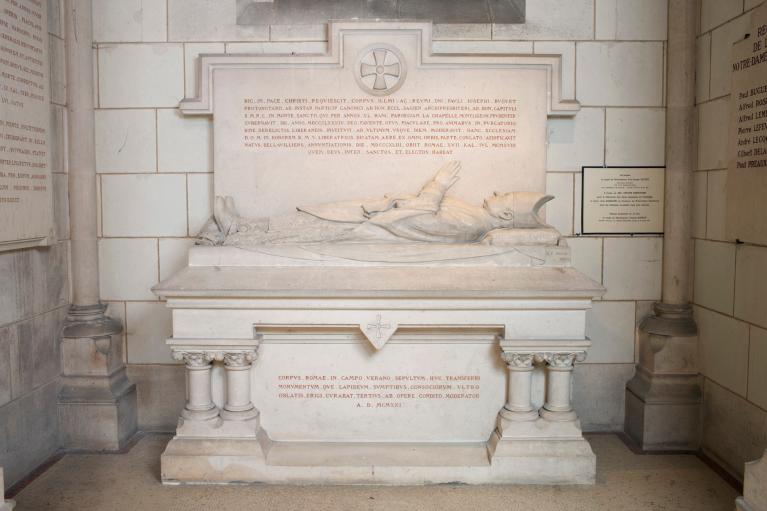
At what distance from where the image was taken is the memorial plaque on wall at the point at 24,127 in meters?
3.35

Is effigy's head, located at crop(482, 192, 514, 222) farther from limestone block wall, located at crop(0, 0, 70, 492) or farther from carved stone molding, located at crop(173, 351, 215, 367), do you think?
limestone block wall, located at crop(0, 0, 70, 492)

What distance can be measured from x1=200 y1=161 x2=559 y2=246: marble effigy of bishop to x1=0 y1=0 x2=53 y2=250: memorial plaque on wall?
3.05ft

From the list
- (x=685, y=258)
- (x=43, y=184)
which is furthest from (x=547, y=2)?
(x=43, y=184)

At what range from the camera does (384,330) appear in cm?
334

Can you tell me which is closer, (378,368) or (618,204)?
(378,368)

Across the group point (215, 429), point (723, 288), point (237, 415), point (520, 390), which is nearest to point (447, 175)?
point (520, 390)

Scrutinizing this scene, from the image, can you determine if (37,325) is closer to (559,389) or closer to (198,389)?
(198,389)

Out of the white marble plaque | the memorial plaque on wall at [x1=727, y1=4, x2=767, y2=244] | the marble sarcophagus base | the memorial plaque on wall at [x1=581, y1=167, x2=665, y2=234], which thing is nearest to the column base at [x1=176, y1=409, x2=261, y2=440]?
the marble sarcophagus base

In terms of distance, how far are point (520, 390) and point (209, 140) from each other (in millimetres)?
2450

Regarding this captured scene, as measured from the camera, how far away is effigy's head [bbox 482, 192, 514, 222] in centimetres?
373

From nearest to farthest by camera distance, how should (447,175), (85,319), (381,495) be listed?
1. (381,495)
2. (447,175)
3. (85,319)

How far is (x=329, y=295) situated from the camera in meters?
3.28

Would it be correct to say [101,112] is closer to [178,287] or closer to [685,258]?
[178,287]

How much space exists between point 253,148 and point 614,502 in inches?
112
